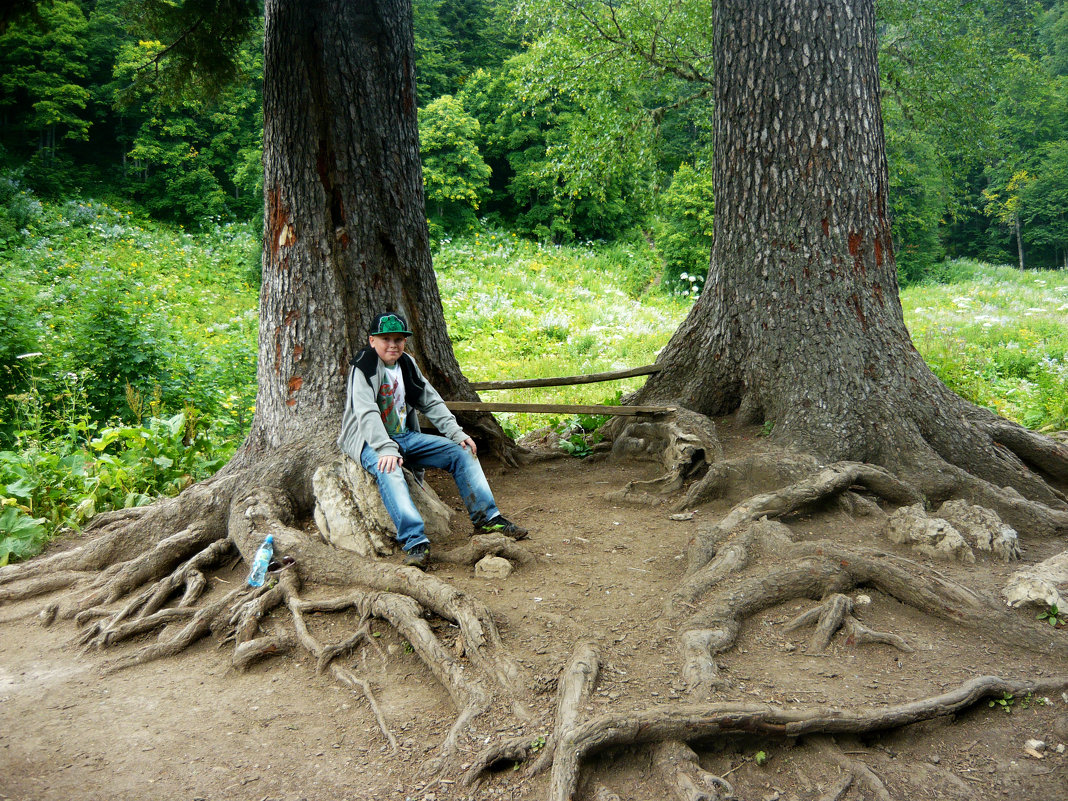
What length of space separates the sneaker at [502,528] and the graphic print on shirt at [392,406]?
935 millimetres

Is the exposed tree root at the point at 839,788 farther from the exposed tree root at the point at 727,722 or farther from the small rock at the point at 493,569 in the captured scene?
the small rock at the point at 493,569

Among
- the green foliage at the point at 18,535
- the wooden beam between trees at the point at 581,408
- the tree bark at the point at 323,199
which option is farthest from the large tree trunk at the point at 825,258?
the green foliage at the point at 18,535

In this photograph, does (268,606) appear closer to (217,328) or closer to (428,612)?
(428,612)

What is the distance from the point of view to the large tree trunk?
555 centimetres

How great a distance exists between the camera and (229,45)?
258 inches

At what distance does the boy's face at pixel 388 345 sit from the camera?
4961 mm

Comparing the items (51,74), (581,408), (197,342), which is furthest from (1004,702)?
(51,74)

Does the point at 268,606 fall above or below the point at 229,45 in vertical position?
below

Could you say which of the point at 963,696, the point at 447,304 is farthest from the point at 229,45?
the point at 447,304

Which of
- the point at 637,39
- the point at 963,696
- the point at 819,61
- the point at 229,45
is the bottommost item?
the point at 963,696

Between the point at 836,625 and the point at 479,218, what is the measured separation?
1003 inches

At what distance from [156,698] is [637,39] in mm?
12796

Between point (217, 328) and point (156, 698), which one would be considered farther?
point (217, 328)

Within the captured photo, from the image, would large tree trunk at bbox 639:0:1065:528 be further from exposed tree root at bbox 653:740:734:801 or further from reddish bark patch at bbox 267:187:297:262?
reddish bark patch at bbox 267:187:297:262
